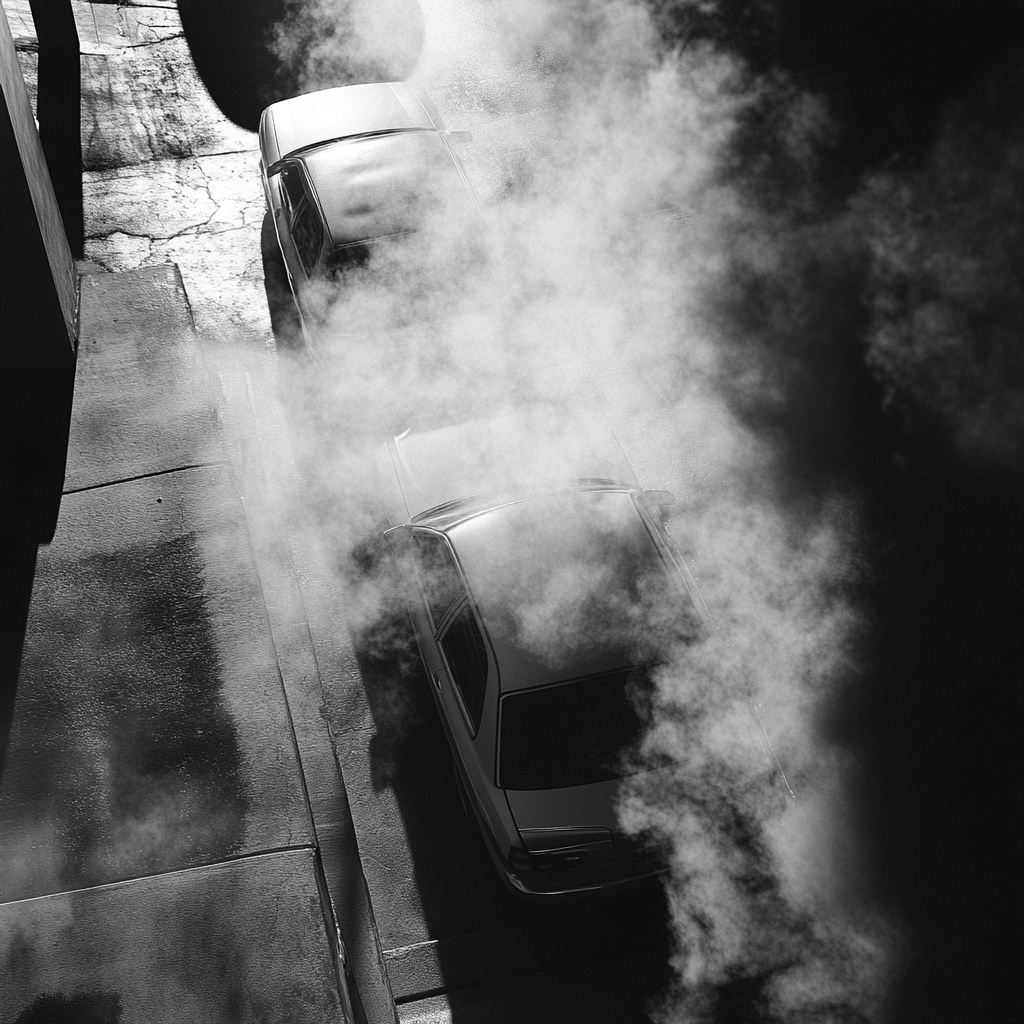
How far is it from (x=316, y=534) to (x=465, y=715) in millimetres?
1702

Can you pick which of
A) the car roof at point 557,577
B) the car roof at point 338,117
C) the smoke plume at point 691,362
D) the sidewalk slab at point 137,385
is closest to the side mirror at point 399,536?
the car roof at point 557,577

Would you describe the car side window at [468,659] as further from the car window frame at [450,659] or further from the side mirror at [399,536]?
the side mirror at [399,536]

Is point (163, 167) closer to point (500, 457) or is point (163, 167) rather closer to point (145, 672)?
point (500, 457)

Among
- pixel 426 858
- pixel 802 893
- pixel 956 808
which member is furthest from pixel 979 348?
pixel 426 858

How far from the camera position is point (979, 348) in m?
6.36

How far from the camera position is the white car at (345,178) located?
580 cm

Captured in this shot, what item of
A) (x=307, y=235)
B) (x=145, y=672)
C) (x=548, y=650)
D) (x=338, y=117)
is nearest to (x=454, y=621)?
(x=548, y=650)

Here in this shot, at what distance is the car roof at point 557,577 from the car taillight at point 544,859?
2.31 ft

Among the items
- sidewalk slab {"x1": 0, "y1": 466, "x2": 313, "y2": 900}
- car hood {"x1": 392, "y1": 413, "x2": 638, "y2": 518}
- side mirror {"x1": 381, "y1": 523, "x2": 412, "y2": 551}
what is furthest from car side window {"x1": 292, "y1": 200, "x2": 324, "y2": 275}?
side mirror {"x1": 381, "y1": 523, "x2": 412, "y2": 551}

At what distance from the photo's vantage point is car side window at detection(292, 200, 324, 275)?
5.88 m

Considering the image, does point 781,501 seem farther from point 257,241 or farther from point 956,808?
point 257,241

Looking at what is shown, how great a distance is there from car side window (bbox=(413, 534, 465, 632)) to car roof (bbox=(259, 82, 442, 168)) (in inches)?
132

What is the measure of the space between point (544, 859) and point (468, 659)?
94cm

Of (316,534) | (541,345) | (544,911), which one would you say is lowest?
(544,911)
